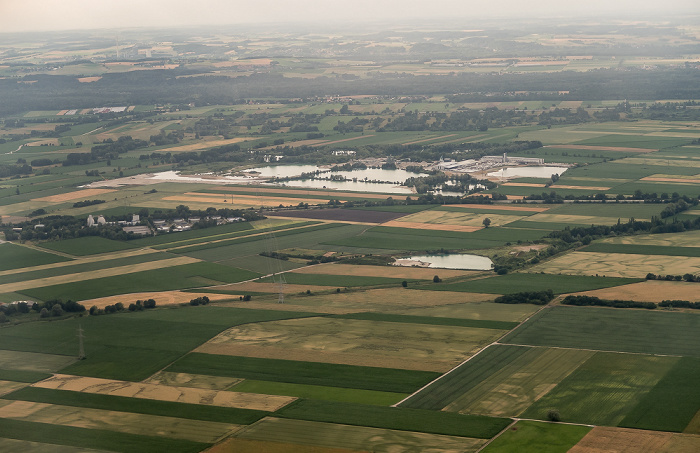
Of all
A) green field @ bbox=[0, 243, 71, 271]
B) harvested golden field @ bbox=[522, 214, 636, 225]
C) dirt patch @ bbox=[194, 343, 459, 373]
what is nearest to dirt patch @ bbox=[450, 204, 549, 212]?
harvested golden field @ bbox=[522, 214, 636, 225]

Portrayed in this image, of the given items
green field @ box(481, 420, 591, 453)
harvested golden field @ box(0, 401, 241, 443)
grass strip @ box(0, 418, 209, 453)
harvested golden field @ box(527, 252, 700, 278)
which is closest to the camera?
green field @ box(481, 420, 591, 453)

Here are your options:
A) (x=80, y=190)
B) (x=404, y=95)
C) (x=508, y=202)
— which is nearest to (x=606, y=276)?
(x=508, y=202)

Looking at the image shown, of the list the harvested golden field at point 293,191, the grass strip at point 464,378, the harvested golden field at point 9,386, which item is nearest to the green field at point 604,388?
the grass strip at point 464,378

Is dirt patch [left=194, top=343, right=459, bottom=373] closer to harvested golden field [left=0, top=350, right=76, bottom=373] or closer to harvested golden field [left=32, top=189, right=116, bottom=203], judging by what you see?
harvested golden field [left=0, top=350, right=76, bottom=373]

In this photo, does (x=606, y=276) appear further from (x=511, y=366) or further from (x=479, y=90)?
(x=479, y=90)

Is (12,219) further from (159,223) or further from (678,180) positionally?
(678,180)

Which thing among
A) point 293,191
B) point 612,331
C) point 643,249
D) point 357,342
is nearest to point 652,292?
point 612,331
